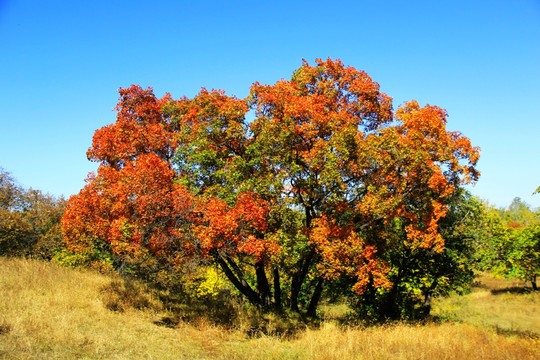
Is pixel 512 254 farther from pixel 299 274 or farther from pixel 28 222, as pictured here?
pixel 28 222

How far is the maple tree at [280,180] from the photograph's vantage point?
1284 cm

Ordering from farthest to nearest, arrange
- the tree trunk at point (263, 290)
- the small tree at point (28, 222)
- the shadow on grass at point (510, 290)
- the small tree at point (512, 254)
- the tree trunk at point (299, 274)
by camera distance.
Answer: the shadow on grass at point (510, 290)
the small tree at point (28, 222)
the tree trunk at point (263, 290)
the small tree at point (512, 254)
the tree trunk at point (299, 274)

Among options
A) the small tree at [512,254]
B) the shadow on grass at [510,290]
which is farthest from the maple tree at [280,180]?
the shadow on grass at [510,290]

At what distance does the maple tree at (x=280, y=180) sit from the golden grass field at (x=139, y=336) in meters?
2.07

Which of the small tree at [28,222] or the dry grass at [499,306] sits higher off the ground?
the small tree at [28,222]

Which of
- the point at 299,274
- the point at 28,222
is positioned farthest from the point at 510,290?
the point at 28,222

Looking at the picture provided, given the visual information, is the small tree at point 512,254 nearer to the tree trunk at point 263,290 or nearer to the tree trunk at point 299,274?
the tree trunk at point 299,274

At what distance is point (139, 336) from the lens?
11.2 metres

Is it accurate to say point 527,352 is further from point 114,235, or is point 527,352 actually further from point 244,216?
point 114,235

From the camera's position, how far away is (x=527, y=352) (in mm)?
11133

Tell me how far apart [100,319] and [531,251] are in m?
20.5

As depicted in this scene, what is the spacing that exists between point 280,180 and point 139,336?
734cm

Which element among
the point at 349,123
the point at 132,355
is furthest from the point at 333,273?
the point at 132,355

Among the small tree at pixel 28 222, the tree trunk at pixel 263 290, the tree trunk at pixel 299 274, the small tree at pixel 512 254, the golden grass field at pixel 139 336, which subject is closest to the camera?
the golden grass field at pixel 139 336
